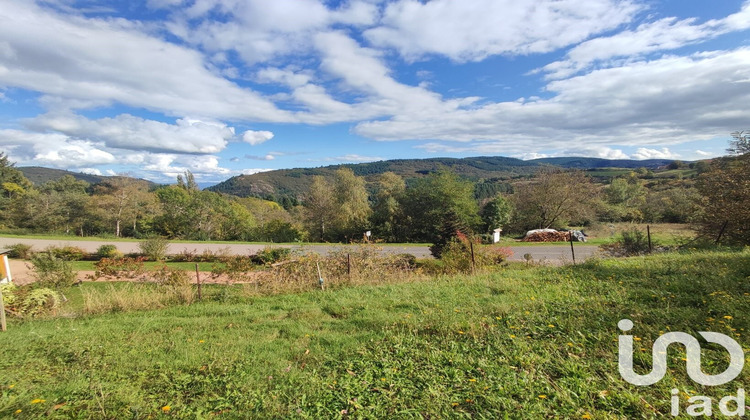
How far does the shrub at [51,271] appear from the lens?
7.80 meters

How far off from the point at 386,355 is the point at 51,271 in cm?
945

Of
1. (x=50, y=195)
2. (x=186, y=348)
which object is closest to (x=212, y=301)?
(x=186, y=348)

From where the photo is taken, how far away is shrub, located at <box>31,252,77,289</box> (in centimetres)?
780

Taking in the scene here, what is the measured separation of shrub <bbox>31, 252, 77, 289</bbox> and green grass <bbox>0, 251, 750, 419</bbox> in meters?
2.76

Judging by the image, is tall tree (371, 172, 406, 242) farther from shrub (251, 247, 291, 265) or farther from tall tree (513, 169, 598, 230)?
shrub (251, 247, 291, 265)

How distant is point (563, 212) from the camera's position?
27.7 metres

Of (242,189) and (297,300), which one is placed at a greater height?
(242,189)

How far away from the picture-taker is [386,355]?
3705 mm

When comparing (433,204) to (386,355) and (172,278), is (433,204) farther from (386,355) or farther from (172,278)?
(386,355)

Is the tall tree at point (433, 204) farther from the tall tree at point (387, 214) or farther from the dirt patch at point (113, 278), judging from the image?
the dirt patch at point (113, 278)

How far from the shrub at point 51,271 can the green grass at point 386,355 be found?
2765 millimetres

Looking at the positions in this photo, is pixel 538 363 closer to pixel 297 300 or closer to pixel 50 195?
pixel 297 300

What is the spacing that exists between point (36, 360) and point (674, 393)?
264 inches

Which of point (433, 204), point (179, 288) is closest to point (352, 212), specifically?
point (433, 204)
